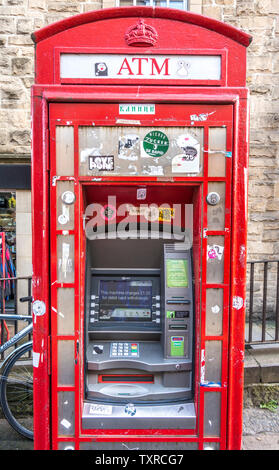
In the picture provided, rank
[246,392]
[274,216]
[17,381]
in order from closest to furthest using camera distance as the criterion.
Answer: [17,381]
[246,392]
[274,216]

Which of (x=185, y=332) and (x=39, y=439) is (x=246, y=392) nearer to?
(x=185, y=332)

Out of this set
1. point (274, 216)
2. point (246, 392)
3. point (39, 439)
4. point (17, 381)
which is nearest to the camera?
point (39, 439)

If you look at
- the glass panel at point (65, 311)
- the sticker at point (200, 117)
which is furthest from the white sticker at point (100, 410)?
the sticker at point (200, 117)

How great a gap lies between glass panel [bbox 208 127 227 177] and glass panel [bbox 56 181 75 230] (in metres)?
0.87

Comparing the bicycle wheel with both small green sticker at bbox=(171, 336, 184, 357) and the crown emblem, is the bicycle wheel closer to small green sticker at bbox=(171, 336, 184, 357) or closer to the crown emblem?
small green sticker at bbox=(171, 336, 184, 357)

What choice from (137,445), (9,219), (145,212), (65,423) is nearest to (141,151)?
(145,212)

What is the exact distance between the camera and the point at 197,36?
2217mm

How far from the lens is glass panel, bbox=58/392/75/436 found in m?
2.33

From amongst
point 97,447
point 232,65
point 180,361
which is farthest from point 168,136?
point 97,447

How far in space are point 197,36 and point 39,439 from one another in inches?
109

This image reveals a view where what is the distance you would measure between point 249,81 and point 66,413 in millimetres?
4645

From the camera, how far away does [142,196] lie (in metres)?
2.54

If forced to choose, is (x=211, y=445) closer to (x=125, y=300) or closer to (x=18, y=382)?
(x=125, y=300)

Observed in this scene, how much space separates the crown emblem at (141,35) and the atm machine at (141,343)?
4.32 feet
